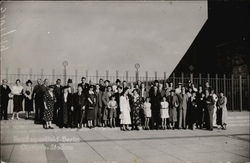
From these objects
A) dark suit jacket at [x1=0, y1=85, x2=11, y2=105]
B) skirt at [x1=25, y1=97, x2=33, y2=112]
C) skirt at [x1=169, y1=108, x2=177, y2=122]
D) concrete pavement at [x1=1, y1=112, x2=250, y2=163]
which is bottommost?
concrete pavement at [x1=1, y1=112, x2=250, y2=163]

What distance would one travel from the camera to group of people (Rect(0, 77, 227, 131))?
10258 millimetres

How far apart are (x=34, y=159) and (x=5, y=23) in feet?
9.67

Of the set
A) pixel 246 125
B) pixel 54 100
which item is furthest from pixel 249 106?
pixel 54 100

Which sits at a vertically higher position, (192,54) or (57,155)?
(192,54)

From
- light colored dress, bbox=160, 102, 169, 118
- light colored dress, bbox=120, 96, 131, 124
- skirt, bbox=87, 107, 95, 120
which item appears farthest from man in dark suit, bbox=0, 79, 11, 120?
light colored dress, bbox=160, 102, 169, 118

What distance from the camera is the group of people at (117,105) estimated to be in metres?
10.3

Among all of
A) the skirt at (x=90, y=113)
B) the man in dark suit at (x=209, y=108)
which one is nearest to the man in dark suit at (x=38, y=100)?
the skirt at (x=90, y=113)

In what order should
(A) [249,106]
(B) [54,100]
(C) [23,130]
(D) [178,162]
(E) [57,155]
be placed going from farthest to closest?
(A) [249,106] → (B) [54,100] → (C) [23,130] → (E) [57,155] → (D) [178,162]

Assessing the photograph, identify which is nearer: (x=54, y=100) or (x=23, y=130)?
(x=23, y=130)

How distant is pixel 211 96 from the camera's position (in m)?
11.1

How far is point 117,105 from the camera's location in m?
10.8

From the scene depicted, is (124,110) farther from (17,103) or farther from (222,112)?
(17,103)

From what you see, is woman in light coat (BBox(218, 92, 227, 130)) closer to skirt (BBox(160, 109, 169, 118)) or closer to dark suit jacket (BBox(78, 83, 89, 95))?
skirt (BBox(160, 109, 169, 118))

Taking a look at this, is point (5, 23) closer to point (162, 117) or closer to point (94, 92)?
point (94, 92)
